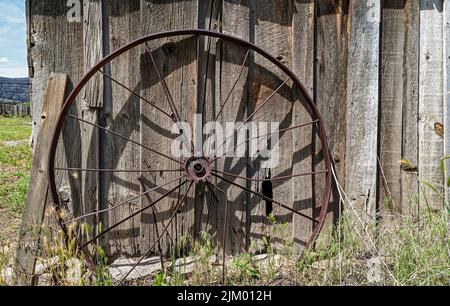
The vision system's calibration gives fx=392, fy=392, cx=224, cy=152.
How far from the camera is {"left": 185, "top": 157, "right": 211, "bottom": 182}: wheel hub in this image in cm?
216

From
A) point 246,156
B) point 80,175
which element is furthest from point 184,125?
point 80,175

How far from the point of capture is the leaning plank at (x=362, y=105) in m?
2.26

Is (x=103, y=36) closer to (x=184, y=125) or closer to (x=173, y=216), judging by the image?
(x=184, y=125)

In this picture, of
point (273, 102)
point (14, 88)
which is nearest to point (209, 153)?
point (273, 102)

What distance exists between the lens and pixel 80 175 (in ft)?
7.25

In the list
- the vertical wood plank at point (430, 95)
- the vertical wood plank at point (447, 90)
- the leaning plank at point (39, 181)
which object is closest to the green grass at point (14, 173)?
the leaning plank at point (39, 181)

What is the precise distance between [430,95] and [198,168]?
1434mm

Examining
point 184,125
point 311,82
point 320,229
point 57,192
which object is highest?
point 311,82

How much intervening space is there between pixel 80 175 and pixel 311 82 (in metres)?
1.42

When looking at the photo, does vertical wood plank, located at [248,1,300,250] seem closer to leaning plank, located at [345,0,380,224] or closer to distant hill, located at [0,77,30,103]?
leaning plank, located at [345,0,380,224]

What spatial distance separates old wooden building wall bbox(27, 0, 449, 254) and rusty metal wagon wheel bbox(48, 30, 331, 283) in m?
0.02

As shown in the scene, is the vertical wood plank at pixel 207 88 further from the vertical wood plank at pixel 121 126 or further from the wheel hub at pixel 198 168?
the vertical wood plank at pixel 121 126

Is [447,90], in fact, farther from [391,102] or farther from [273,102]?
[273,102]
